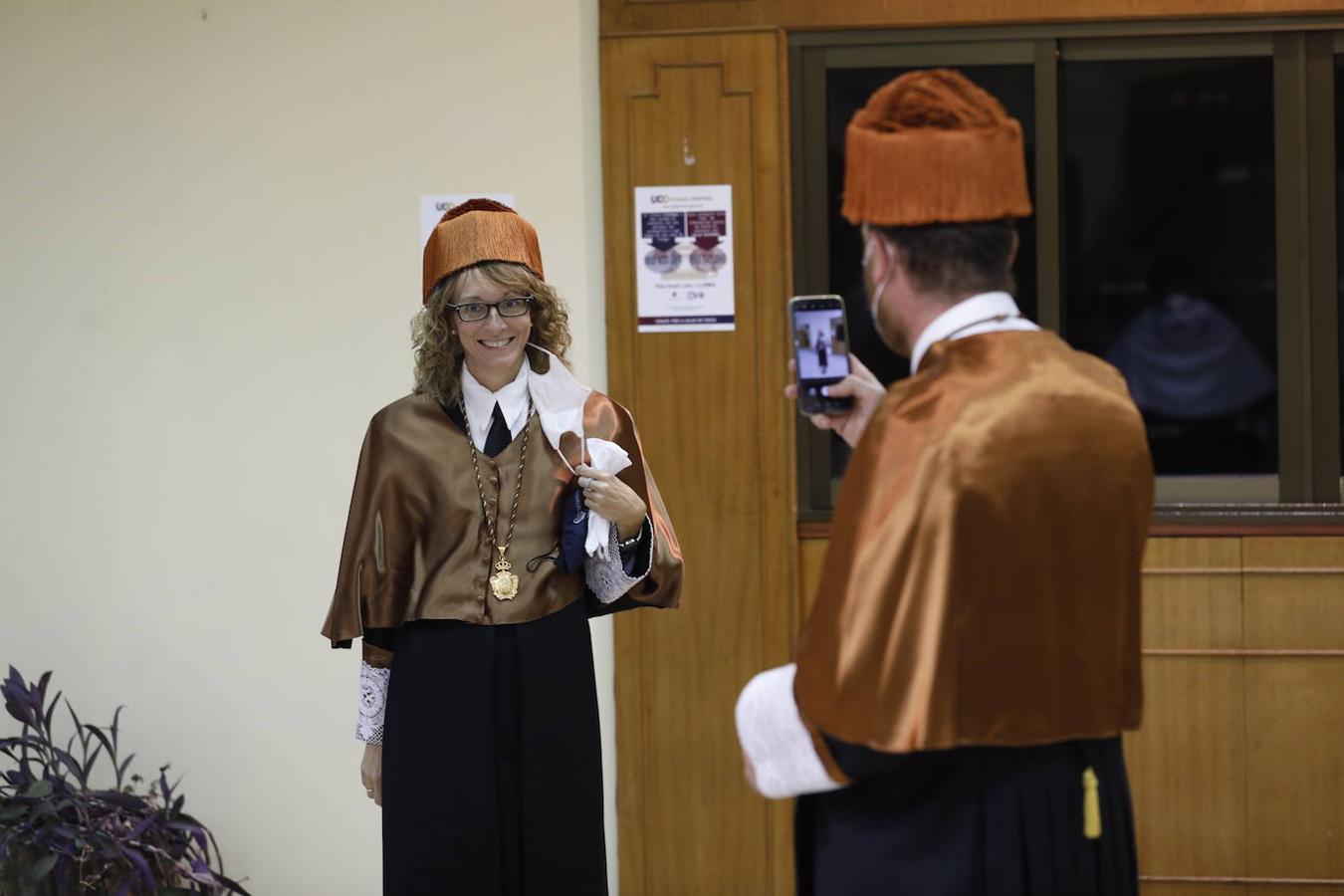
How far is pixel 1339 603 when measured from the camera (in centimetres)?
409

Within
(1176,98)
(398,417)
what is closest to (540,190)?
(398,417)

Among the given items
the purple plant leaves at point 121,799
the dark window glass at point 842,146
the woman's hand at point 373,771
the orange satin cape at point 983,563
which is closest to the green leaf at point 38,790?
the purple plant leaves at point 121,799

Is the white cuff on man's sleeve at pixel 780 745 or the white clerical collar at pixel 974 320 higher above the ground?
the white clerical collar at pixel 974 320

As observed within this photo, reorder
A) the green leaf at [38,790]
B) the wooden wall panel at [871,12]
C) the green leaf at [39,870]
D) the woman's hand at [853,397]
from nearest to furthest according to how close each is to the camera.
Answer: the woman's hand at [853,397]
the green leaf at [39,870]
the green leaf at [38,790]
the wooden wall panel at [871,12]

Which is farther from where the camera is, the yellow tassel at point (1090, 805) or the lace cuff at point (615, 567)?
the lace cuff at point (615, 567)

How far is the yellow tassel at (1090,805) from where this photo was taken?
6.14ft

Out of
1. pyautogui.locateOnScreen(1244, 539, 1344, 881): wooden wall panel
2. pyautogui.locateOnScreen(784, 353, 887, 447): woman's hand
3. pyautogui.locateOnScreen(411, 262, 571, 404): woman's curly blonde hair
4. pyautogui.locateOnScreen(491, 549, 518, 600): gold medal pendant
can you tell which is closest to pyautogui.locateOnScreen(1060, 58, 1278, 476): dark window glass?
pyautogui.locateOnScreen(1244, 539, 1344, 881): wooden wall panel

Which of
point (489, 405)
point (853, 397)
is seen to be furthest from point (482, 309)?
point (853, 397)

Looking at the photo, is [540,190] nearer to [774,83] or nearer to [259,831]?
[774,83]

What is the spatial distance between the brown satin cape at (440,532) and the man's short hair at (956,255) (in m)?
1.10

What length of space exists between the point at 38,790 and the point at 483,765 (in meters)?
1.63

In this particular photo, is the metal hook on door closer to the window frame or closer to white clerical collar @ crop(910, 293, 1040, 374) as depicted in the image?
the window frame

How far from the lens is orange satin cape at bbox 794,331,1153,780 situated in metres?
1.73

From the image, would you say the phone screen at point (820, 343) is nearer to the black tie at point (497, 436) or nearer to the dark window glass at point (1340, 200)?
the black tie at point (497, 436)
